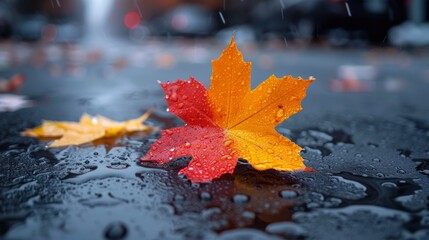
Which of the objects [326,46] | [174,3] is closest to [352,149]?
[326,46]

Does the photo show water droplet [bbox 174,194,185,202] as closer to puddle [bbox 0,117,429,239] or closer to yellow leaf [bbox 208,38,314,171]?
puddle [bbox 0,117,429,239]

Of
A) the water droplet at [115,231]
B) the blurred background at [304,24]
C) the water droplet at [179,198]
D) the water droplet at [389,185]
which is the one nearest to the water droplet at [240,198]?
the water droplet at [179,198]

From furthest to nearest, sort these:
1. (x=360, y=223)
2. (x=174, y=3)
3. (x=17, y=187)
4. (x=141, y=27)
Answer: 1. (x=174, y=3)
2. (x=141, y=27)
3. (x=17, y=187)
4. (x=360, y=223)

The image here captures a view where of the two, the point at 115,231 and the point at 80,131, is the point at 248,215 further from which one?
the point at 80,131

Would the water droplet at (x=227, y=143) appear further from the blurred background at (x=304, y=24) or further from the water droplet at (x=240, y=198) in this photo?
the blurred background at (x=304, y=24)

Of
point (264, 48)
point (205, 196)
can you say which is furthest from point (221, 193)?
point (264, 48)

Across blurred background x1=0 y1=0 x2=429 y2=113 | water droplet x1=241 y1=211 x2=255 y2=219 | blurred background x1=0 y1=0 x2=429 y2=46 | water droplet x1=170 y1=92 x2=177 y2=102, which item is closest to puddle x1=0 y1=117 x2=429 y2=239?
water droplet x1=241 y1=211 x2=255 y2=219

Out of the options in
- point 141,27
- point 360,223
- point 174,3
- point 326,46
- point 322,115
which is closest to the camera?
point 360,223

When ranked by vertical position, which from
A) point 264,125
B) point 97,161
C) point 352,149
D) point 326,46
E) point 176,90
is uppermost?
point 176,90

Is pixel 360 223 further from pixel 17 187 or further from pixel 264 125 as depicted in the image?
pixel 17 187
